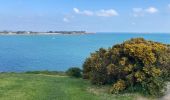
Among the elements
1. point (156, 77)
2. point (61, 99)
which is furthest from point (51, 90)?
point (156, 77)

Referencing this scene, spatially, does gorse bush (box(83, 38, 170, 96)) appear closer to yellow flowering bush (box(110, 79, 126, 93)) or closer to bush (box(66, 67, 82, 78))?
yellow flowering bush (box(110, 79, 126, 93))

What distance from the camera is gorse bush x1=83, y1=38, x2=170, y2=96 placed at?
16281mm

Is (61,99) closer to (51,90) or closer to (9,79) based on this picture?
(51,90)

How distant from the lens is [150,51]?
16.7 metres

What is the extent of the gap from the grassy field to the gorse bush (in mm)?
631

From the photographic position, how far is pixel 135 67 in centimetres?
1666

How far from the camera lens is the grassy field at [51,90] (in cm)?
1544

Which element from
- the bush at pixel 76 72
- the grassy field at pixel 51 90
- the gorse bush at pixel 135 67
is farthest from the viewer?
the bush at pixel 76 72

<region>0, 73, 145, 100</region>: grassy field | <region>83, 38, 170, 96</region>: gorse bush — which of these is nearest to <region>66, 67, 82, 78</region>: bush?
<region>0, 73, 145, 100</region>: grassy field

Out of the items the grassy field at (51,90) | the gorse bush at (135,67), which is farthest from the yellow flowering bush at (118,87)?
the grassy field at (51,90)

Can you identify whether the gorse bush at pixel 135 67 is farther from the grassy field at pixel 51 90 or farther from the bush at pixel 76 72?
the bush at pixel 76 72

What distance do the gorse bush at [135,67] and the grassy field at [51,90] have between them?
2.07 feet

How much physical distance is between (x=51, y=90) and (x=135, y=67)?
11.7 ft

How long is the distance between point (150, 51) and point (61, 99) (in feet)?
14.3
